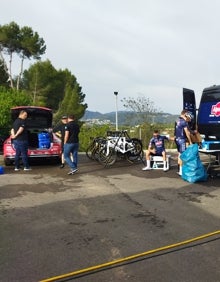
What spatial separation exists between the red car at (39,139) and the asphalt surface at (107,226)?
A: 2.13 m

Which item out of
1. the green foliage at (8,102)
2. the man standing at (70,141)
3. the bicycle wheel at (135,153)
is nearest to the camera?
the man standing at (70,141)

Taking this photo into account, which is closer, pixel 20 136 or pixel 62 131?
pixel 20 136

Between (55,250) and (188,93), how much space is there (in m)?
8.88

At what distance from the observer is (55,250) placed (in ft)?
17.1

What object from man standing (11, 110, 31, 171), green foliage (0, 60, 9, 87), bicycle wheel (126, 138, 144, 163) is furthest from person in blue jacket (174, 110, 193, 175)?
green foliage (0, 60, 9, 87)

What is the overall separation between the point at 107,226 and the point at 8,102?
15.8 meters

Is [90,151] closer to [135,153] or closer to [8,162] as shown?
[135,153]

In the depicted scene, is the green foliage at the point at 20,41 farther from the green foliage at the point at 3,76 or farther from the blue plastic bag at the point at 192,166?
the blue plastic bag at the point at 192,166

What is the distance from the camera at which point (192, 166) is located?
10.1m

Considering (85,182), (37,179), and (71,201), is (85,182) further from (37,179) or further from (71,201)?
(71,201)

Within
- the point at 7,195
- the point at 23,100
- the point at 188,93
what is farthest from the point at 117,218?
the point at 23,100

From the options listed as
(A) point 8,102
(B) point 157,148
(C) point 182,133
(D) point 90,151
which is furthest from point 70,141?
(A) point 8,102

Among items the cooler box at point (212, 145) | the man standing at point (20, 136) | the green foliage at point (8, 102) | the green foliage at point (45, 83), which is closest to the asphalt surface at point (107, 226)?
the man standing at point (20, 136)

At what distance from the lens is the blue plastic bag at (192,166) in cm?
1004
